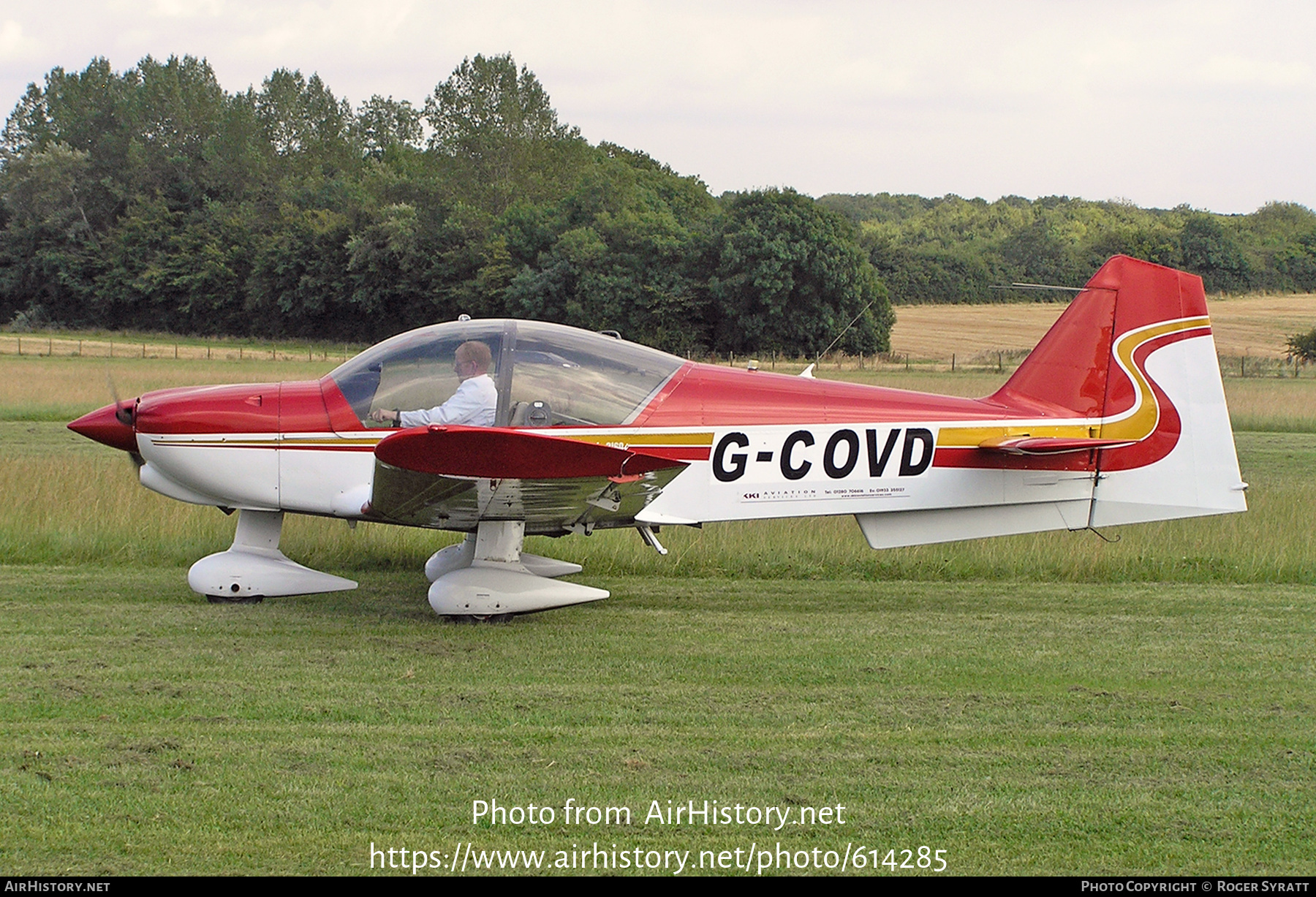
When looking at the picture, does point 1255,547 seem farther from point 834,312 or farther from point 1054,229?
point 1054,229

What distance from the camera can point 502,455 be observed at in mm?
5590

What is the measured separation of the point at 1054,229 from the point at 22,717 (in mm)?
80605

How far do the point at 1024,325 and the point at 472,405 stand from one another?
5460cm

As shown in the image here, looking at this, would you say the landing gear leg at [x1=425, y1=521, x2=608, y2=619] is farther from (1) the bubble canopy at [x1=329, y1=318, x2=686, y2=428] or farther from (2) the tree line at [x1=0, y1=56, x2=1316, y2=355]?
(2) the tree line at [x1=0, y1=56, x2=1316, y2=355]

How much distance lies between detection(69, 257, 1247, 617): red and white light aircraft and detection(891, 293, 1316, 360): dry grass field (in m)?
38.3

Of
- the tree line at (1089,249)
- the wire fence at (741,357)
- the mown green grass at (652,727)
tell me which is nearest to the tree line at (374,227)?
the wire fence at (741,357)

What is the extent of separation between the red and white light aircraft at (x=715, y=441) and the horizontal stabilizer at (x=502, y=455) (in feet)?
1.67

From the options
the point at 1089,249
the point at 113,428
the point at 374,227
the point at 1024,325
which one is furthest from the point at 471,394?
the point at 1089,249

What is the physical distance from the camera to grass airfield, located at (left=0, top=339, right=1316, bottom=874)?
3775mm

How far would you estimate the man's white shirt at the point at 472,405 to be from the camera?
657 centimetres

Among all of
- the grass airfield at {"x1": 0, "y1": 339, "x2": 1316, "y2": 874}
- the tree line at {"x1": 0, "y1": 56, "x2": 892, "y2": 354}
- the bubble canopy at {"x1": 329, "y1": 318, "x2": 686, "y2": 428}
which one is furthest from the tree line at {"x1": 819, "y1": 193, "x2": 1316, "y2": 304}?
the bubble canopy at {"x1": 329, "y1": 318, "x2": 686, "y2": 428}

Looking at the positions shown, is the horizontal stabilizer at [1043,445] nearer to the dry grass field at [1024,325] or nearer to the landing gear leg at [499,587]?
the landing gear leg at [499,587]

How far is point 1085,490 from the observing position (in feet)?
23.9

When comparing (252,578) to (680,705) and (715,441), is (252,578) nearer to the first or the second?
(715,441)
